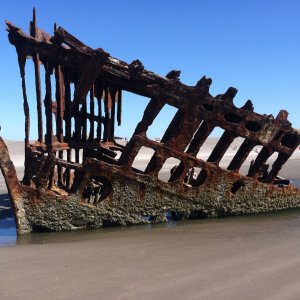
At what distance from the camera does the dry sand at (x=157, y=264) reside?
10.3ft

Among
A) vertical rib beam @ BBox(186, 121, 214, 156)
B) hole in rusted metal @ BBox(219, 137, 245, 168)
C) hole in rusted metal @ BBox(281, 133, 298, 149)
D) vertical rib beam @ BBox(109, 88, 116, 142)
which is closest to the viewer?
vertical rib beam @ BBox(186, 121, 214, 156)

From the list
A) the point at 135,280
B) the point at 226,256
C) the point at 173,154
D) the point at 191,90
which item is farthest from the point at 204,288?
the point at 191,90

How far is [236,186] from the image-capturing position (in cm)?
693

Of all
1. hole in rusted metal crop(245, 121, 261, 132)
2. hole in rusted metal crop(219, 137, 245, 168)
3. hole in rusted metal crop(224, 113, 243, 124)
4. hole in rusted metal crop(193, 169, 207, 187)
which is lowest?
hole in rusted metal crop(219, 137, 245, 168)

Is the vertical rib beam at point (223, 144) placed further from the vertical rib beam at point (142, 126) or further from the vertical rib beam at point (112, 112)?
the vertical rib beam at point (112, 112)

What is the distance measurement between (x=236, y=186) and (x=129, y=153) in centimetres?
198

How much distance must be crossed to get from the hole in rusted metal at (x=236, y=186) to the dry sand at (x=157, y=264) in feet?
3.30

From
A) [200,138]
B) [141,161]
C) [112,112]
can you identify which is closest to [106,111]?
[112,112]

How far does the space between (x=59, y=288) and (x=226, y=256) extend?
64.2 inches

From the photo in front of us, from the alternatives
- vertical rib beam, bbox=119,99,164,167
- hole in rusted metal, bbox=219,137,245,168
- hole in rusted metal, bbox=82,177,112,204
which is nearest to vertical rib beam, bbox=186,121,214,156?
vertical rib beam, bbox=119,99,164,167

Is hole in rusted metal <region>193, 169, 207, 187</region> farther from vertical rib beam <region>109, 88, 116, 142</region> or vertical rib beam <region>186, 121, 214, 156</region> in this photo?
vertical rib beam <region>109, 88, 116, 142</region>

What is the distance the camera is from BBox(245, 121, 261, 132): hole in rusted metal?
6.77 metres

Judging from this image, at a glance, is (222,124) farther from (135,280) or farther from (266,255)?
(135,280)

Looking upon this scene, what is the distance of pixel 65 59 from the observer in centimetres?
599
